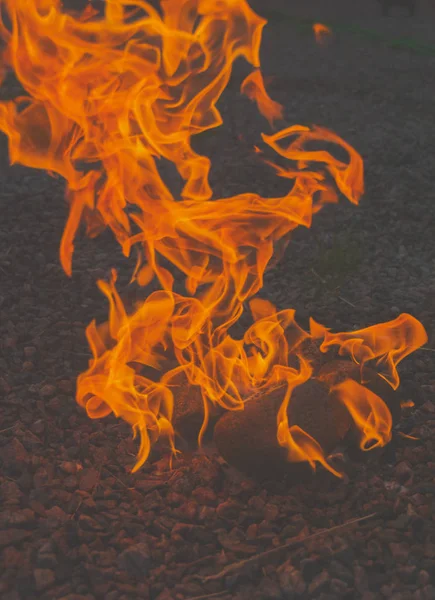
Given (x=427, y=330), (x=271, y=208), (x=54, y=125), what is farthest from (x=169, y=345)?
(x=427, y=330)

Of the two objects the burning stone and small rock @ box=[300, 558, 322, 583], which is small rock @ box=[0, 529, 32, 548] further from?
small rock @ box=[300, 558, 322, 583]

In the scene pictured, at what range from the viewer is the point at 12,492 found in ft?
11.2

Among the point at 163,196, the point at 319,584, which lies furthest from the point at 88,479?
the point at 163,196

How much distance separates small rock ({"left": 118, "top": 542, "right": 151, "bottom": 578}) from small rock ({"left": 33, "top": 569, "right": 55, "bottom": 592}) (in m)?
0.29

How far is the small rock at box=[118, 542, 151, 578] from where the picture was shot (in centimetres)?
304

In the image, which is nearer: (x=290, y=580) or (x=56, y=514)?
(x=290, y=580)

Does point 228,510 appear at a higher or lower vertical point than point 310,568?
lower

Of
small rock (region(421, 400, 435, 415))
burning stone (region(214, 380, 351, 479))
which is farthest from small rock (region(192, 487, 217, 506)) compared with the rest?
small rock (region(421, 400, 435, 415))

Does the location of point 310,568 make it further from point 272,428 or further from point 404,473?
point 404,473

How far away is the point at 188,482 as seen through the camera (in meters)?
3.49

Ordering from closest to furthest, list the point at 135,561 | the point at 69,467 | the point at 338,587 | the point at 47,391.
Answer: the point at 338,587 < the point at 135,561 < the point at 69,467 < the point at 47,391

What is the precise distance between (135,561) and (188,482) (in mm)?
523

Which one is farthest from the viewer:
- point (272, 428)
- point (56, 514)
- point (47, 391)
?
point (47, 391)

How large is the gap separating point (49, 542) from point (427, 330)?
2.80 meters
